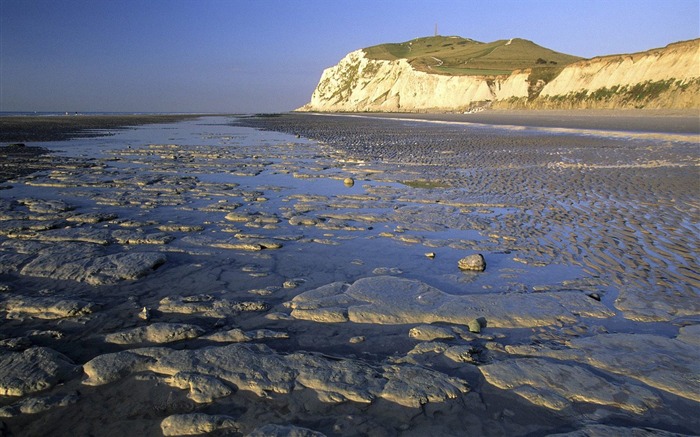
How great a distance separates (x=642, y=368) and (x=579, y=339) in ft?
1.50

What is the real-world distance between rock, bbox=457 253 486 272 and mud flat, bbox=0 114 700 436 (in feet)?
0.13

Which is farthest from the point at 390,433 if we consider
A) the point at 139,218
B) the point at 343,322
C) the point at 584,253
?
the point at 139,218

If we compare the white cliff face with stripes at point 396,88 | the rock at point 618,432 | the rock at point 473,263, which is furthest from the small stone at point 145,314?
the white cliff face with stripes at point 396,88

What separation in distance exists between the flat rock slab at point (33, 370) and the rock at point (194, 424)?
902 millimetres

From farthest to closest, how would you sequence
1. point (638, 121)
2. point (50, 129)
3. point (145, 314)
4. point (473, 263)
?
1. point (50, 129)
2. point (638, 121)
3. point (473, 263)
4. point (145, 314)

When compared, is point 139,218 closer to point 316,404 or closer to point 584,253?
point 316,404

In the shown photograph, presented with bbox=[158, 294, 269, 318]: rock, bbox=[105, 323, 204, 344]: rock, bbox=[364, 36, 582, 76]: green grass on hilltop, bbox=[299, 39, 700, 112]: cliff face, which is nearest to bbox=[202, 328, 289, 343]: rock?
bbox=[105, 323, 204, 344]: rock

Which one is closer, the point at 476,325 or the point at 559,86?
the point at 476,325

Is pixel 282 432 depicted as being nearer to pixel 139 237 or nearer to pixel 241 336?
pixel 241 336

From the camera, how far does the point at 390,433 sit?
7.26ft

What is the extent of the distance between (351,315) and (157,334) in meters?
1.50

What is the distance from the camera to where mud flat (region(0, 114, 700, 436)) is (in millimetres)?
2393

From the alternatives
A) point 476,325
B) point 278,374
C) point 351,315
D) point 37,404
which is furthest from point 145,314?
point 476,325

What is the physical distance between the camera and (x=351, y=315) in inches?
141
